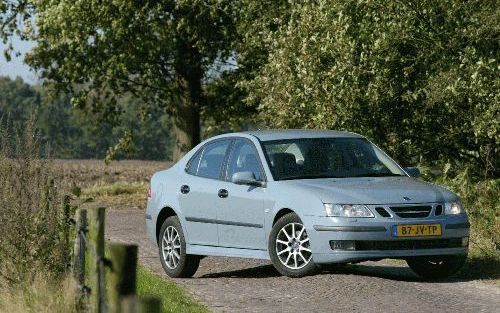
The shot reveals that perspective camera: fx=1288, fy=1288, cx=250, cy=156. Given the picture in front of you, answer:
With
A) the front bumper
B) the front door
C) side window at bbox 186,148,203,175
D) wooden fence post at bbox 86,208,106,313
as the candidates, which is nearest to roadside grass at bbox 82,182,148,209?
side window at bbox 186,148,203,175

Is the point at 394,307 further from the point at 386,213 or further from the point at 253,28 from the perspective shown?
the point at 253,28

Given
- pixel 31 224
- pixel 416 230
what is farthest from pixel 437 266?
pixel 31 224

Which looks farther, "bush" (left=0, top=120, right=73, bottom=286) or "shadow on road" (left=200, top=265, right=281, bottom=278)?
"shadow on road" (left=200, top=265, right=281, bottom=278)

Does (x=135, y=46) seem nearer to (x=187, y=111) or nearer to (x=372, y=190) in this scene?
(x=187, y=111)

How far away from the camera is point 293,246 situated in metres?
13.4

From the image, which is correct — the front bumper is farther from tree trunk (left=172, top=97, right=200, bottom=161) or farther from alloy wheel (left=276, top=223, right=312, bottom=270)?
tree trunk (left=172, top=97, right=200, bottom=161)

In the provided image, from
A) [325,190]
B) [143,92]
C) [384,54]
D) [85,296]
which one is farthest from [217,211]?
[143,92]

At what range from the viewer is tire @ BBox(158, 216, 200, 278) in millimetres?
14820

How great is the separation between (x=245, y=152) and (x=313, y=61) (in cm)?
1010

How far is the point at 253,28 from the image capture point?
98.6ft

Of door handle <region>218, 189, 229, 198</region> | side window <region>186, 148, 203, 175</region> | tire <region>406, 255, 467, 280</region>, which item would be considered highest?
side window <region>186, 148, 203, 175</region>

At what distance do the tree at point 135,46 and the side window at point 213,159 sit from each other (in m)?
17.1

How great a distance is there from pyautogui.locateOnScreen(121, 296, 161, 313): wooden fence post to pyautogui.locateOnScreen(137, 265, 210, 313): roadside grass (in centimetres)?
532

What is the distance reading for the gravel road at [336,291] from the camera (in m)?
11.7
